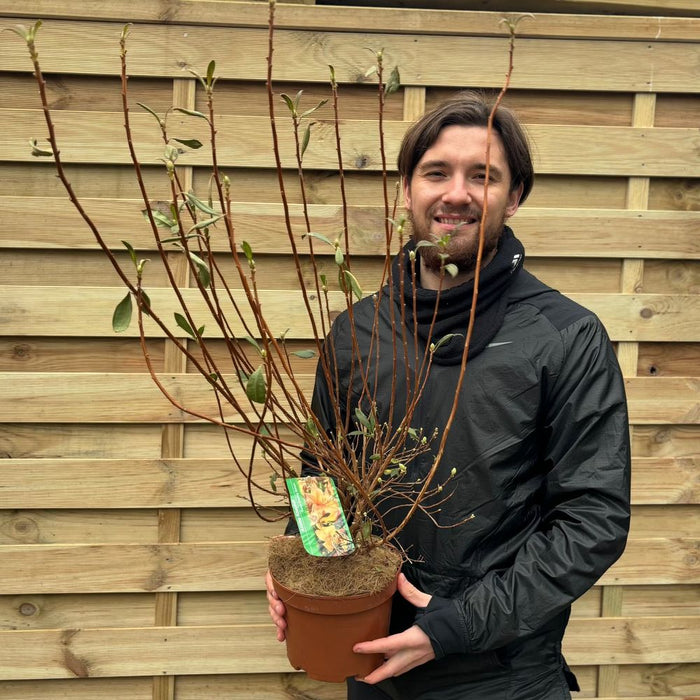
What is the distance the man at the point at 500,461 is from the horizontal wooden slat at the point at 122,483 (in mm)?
685

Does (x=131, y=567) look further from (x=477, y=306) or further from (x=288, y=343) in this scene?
(x=477, y=306)

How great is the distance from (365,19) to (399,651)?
188cm

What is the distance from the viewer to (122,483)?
2.34 metres

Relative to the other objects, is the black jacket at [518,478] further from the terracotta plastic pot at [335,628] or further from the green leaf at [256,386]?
the green leaf at [256,386]

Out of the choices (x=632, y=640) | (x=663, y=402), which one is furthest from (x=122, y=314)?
(x=632, y=640)

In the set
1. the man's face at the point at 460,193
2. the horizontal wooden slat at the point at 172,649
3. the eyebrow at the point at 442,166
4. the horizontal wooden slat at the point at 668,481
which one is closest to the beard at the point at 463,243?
the man's face at the point at 460,193

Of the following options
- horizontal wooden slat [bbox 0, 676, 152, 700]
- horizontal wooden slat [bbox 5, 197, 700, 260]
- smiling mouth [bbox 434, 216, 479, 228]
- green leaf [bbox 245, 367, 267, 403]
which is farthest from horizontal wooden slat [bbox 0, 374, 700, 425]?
green leaf [bbox 245, 367, 267, 403]

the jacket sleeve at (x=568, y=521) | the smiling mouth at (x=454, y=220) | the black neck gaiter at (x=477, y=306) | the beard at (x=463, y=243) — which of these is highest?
the smiling mouth at (x=454, y=220)

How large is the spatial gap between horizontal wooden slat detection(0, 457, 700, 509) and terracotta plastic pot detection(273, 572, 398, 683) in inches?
29.3

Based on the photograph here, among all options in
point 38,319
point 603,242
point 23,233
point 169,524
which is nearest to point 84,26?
point 23,233

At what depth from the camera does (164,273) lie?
7.67 feet

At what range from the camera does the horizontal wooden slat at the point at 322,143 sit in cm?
226

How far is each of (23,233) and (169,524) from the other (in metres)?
1.08

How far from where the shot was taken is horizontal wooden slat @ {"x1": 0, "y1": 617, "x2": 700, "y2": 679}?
7.76 ft
